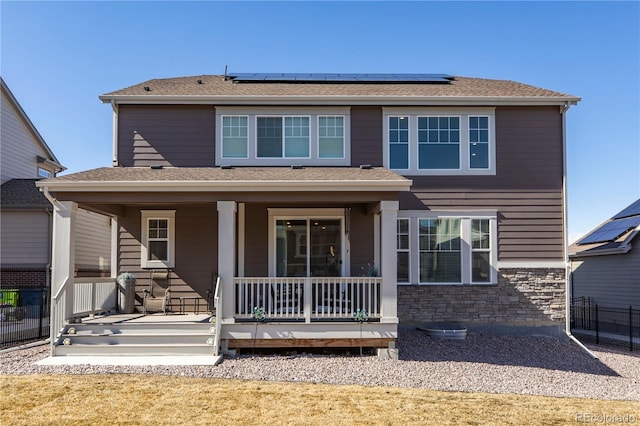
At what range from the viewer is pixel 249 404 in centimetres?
619

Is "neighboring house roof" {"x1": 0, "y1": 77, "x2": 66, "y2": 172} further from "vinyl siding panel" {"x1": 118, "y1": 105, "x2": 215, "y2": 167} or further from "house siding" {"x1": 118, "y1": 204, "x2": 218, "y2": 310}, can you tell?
"house siding" {"x1": 118, "y1": 204, "x2": 218, "y2": 310}

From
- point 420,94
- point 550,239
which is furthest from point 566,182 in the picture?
point 420,94

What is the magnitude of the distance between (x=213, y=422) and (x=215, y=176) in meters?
5.22

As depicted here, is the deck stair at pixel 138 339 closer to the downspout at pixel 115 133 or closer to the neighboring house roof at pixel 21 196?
the downspout at pixel 115 133

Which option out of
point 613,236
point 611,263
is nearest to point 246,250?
point 611,263

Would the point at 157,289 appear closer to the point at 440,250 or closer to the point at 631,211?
the point at 440,250

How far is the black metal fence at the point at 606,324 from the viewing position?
1313 cm

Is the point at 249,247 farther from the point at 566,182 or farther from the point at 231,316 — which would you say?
the point at 566,182

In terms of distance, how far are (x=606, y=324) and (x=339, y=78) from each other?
11055mm

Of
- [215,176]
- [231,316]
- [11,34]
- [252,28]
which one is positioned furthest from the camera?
[252,28]

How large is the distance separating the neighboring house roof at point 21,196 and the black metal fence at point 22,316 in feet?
8.84

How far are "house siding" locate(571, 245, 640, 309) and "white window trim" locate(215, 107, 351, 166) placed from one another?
9189 mm

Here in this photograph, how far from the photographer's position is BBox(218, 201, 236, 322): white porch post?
8938 mm

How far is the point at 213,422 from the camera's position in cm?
557
